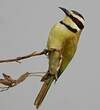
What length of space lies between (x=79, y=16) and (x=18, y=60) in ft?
0.20

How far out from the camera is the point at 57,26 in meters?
0.24

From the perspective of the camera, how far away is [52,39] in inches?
9.2

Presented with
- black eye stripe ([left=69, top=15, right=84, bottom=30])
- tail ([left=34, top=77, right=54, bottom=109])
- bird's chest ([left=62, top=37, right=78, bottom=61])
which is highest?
black eye stripe ([left=69, top=15, right=84, bottom=30])

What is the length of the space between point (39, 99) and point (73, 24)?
0.23 feet

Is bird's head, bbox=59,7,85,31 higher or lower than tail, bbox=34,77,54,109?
higher

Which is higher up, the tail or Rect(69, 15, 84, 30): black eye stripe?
Rect(69, 15, 84, 30): black eye stripe

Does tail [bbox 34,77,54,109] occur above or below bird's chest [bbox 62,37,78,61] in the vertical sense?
below

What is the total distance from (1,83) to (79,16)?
0.27ft

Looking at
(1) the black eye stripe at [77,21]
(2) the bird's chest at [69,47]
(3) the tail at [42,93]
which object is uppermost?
(1) the black eye stripe at [77,21]

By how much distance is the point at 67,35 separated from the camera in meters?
0.23

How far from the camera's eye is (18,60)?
0.67 ft

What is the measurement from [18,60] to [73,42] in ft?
0.20

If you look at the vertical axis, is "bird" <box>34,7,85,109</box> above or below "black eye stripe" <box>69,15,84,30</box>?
below

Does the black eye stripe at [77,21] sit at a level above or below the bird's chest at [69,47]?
above
